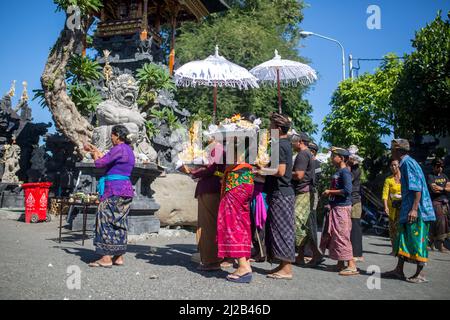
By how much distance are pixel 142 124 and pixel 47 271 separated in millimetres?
4903

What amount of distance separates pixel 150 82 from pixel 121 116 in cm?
745

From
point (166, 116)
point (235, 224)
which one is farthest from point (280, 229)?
point (166, 116)

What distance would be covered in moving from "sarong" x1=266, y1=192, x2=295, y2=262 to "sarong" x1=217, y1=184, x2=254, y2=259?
0.31 metres

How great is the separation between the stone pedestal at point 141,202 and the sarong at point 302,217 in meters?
3.58

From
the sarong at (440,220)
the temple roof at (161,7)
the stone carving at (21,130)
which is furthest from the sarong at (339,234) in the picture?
the stone carving at (21,130)

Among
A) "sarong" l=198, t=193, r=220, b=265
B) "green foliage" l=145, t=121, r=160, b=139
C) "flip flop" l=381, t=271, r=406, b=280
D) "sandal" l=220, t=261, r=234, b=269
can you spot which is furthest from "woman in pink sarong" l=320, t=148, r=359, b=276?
"green foliage" l=145, t=121, r=160, b=139

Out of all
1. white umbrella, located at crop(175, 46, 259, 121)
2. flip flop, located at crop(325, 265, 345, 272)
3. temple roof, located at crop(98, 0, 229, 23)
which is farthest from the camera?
temple roof, located at crop(98, 0, 229, 23)

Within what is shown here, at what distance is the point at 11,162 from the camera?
58.1 ft

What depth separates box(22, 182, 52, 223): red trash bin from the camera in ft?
32.6

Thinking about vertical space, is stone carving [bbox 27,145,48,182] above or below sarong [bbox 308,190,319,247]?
above

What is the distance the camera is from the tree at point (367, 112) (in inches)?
722

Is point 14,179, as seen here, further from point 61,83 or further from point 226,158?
point 226,158

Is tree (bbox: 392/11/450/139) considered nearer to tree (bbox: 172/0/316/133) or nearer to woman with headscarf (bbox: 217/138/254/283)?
tree (bbox: 172/0/316/133)
